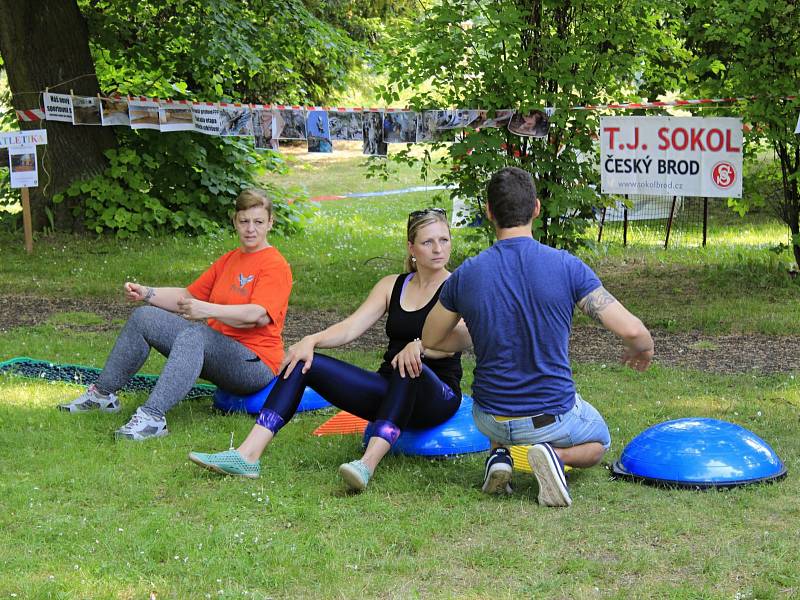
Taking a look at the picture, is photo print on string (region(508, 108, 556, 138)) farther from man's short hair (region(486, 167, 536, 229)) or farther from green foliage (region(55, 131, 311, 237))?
green foliage (region(55, 131, 311, 237))

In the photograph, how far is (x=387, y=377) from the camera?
17.2 ft

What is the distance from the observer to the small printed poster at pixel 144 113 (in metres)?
12.3

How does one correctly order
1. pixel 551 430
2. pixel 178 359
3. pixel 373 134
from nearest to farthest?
pixel 551 430, pixel 178 359, pixel 373 134

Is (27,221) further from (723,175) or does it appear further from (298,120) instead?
(723,175)

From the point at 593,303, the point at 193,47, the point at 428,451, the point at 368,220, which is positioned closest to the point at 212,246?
the point at 193,47

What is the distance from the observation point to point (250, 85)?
A: 14.9 metres

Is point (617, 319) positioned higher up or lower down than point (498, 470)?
higher up

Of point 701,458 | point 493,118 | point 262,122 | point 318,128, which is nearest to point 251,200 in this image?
point 701,458

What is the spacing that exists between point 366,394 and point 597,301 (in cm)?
127

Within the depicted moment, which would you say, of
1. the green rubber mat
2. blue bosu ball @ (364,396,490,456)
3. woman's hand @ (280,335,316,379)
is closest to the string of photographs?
the green rubber mat

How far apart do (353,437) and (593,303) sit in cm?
182

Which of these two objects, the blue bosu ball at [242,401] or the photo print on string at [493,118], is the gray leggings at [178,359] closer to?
the blue bosu ball at [242,401]

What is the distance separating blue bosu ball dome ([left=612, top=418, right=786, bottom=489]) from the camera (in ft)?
15.3

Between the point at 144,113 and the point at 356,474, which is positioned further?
the point at 144,113
